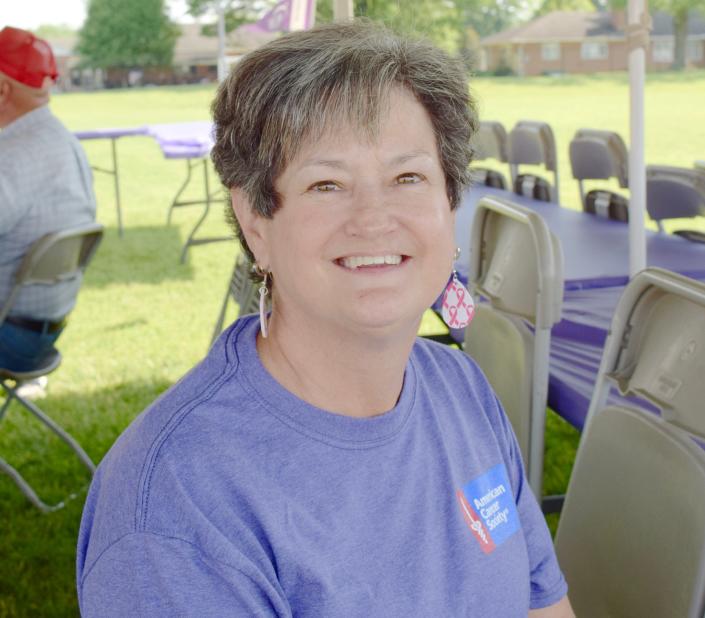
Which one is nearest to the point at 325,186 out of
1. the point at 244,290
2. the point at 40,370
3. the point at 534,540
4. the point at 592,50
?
the point at 534,540

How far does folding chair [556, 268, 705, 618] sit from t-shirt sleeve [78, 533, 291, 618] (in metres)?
0.82

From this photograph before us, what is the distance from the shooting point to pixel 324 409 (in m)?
1.32

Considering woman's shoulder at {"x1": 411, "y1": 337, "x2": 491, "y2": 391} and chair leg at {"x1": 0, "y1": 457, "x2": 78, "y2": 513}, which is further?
chair leg at {"x1": 0, "y1": 457, "x2": 78, "y2": 513}

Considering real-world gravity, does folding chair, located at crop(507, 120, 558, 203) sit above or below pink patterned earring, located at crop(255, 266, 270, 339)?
below

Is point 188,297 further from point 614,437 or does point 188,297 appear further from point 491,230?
point 614,437

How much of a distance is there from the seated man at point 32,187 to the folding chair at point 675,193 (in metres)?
2.56

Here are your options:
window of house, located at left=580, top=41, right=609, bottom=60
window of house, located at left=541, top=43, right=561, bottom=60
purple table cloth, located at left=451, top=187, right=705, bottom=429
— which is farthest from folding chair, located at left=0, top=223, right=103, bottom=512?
window of house, located at left=541, top=43, right=561, bottom=60

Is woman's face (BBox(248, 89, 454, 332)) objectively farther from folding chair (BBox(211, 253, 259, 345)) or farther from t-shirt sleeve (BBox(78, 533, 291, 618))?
folding chair (BBox(211, 253, 259, 345))

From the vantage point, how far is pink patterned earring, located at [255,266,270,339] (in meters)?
1.33

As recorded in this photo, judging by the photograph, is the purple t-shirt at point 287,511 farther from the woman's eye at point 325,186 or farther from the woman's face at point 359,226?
A: the woman's eye at point 325,186

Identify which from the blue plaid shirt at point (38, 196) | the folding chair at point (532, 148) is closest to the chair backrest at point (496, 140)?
the folding chair at point (532, 148)

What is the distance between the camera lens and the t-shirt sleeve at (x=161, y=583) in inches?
41.4

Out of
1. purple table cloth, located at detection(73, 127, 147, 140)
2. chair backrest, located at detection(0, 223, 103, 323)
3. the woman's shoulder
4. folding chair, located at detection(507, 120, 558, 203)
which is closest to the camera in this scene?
the woman's shoulder

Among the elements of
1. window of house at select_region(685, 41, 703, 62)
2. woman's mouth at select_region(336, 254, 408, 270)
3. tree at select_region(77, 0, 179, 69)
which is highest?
tree at select_region(77, 0, 179, 69)
